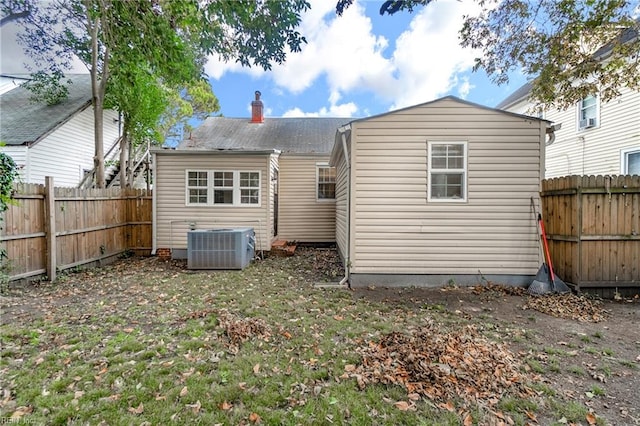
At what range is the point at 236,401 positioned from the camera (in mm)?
2479

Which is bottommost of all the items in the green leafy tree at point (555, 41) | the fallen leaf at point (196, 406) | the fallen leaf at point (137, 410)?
the fallen leaf at point (196, 406)

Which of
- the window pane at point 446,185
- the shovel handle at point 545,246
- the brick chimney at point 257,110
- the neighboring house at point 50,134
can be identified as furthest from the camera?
the brick chimney at point 257,110

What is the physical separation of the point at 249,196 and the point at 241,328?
5.95 metres

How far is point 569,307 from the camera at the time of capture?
4.74m

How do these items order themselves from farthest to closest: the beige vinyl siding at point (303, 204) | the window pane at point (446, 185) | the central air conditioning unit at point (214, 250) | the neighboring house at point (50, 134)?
the beige vinyl siding at point (303, 204)
the neighboring house at point (50, 134)
the central air conditioning unit at point (214, 250)
the window pane at point (446, 185)

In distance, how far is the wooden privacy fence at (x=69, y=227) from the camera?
18.2 ft

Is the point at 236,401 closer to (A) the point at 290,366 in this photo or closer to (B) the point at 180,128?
(A) the point at 290,366

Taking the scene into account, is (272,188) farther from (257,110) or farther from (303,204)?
(257,110)

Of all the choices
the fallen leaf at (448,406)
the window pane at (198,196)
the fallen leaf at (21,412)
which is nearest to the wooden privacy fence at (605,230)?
the fallen leaf at (448,406)

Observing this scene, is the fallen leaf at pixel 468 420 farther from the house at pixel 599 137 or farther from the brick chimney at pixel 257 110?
the brick chimney at pixel 257 110

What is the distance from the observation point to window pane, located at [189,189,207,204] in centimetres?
926

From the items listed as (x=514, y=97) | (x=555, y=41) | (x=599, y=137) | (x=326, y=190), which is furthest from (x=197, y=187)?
(x=514, y=97)

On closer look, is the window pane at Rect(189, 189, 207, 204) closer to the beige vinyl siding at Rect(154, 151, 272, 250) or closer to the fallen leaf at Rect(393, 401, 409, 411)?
the beige vinyl siding at Rect(154, 151, 272, 250)

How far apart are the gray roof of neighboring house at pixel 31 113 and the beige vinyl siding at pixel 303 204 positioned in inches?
361
